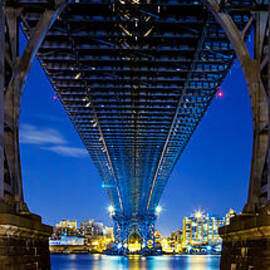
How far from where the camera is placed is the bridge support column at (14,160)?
507 inches

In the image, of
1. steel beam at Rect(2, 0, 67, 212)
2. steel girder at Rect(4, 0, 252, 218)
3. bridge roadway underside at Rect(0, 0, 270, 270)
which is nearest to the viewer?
bridge roadway underside at Rect(0, 0, 270, 270)

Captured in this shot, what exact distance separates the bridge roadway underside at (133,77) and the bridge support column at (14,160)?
0.03m

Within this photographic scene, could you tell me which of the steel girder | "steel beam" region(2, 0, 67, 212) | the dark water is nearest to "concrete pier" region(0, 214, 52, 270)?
"steel beam" region(2, 0, 67, 212)

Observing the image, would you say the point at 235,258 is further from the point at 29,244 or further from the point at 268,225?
the point at 29,244

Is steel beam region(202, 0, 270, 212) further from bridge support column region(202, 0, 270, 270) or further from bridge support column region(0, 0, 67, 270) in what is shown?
bridge support column region(0, 0, 67, 270)

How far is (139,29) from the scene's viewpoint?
81.5ft

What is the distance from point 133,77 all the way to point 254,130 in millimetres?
18767

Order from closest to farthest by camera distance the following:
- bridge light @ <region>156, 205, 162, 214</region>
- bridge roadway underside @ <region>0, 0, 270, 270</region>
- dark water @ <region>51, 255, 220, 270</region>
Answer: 1. bridge roadway underside @ <region>0, 0, 270, 270</region>
2. dark water @ <region>51, 255, 220, 270</region>
3. bridge light @ <region>156, 205, 162, 214</region>

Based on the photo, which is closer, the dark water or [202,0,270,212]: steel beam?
[202,0,270,212]: steel beam

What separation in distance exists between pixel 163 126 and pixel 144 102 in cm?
877

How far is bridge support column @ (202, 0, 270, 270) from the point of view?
14030 mm

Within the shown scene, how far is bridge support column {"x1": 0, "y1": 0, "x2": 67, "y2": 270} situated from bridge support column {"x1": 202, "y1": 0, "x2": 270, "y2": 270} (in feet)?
17.9

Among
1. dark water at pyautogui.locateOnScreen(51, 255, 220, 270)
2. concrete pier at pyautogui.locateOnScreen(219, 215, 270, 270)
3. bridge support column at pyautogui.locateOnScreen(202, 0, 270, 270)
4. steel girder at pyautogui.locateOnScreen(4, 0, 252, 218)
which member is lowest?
dark water at pyautogui.locateOnScreen(51, 255, 220, 270)

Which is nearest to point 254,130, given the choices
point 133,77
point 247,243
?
point 247,243
